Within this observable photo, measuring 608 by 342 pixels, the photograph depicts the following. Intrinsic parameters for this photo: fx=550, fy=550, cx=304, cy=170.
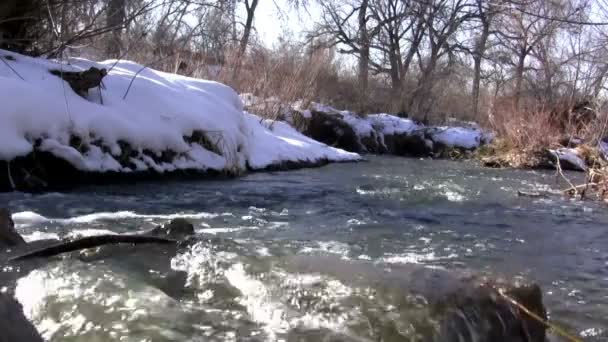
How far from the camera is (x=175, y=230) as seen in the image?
3.02 meters

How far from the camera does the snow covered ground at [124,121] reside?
5.21m

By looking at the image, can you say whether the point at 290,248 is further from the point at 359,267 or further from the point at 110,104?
the point at 110,104

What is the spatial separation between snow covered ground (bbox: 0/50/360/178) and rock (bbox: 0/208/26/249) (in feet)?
8.42

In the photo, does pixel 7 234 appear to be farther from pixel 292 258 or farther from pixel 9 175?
A: pixel 9 175

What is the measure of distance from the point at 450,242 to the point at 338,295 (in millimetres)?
1867

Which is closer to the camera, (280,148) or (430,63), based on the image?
(280,148)

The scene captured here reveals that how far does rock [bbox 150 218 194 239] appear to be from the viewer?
9.78 feet

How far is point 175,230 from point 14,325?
4.56 ft

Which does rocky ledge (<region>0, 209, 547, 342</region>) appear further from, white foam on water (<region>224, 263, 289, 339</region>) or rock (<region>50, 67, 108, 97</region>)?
rock (<region>50, 67, 108, 97</region>)

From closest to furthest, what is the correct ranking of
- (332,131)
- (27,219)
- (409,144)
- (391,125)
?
(27,219) → (332,131) → (409,144) → (391,125)

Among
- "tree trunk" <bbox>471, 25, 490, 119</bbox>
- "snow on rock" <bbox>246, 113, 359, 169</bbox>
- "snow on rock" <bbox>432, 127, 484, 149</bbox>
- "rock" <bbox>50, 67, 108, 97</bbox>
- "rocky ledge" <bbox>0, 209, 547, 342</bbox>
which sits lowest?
"rocky ledge" <bbox>0, 209, 547, 342</bbox>

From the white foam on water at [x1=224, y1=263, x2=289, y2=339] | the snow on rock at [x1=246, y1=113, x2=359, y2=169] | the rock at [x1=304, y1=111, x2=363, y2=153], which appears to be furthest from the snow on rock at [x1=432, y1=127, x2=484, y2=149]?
the white foam on water at [x1=224, y1=263, x2=289, y2=339]

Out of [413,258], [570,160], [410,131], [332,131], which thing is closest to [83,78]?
[413,258]

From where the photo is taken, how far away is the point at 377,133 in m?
16.0
